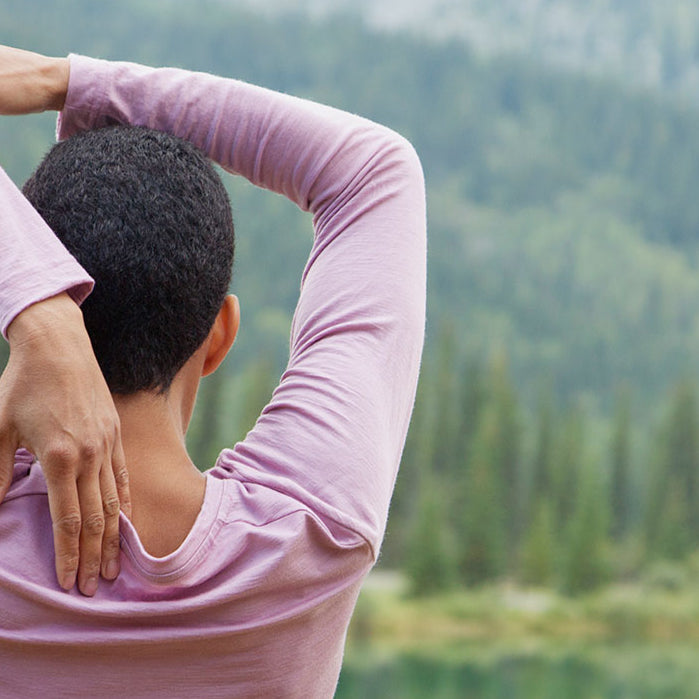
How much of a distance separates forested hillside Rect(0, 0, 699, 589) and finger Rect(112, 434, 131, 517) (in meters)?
7.13

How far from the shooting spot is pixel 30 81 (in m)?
0.46

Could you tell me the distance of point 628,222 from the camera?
39.0ft

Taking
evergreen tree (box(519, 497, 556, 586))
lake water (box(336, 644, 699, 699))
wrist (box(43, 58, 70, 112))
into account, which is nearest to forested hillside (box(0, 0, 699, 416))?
evergreen tree (box(519, 497, 556, 586))

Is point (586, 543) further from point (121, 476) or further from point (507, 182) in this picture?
point (121, 476)

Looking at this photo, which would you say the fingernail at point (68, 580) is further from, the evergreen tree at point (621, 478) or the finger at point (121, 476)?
the evergreen tree at point (621, 478)

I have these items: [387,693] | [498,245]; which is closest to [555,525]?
[387,693]

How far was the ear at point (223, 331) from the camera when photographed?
0.43 m

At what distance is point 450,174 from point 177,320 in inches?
475

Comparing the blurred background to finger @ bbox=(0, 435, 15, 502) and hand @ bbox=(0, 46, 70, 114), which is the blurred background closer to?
hand @ bbox=(0, 46, 70, 114)

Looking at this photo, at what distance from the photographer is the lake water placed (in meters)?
8.58

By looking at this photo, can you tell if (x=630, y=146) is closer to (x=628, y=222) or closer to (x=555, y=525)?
(x=628, y=222)

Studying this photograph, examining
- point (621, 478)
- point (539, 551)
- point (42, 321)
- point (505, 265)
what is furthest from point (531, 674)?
point (42, 321)

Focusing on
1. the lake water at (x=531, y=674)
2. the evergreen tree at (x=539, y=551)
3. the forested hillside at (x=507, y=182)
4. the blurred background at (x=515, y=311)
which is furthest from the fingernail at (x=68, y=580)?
the forested hillside at (x=507, y=182)

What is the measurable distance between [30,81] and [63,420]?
179 millimetres
